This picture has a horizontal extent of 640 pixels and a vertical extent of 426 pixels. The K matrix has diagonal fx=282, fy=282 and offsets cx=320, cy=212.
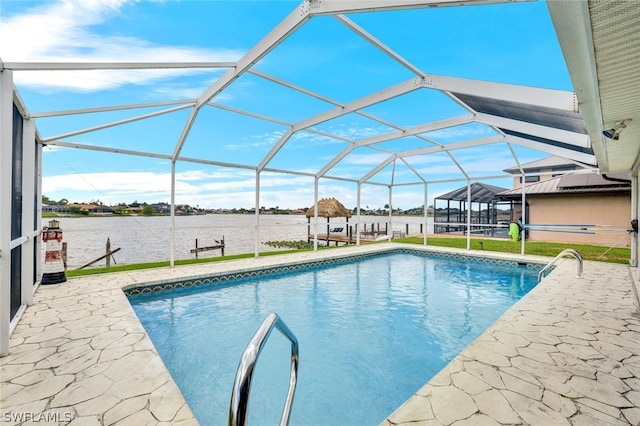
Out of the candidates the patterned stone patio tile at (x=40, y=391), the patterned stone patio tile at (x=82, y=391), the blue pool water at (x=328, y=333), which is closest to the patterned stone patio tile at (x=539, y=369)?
the blue pool water at (x=328, y=333)

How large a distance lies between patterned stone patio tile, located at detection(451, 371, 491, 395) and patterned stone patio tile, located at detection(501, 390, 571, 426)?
16 centimetres

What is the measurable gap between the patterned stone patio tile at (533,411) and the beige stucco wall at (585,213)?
12.6 meters

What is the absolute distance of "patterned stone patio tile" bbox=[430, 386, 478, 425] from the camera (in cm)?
205

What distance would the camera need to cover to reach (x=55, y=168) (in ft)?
19.7

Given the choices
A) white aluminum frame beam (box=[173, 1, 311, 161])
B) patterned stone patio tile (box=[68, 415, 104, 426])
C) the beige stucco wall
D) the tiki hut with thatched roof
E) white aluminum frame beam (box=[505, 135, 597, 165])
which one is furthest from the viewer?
the tiki hut with thatched roof

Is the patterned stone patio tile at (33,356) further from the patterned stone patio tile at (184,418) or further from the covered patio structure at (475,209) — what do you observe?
the covered patio structure at (475,209)

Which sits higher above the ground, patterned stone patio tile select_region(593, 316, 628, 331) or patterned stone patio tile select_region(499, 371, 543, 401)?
patterned stone patio tile select_region(593, 316, 628, 331)

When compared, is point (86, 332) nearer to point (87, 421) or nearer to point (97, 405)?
point (97, 405)

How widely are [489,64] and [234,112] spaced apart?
4845 millimetres

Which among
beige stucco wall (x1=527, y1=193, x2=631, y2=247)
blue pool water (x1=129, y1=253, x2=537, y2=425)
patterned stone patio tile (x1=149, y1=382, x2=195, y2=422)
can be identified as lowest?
blue pool water (x1=129, y1=253, x2=537, y2=425)

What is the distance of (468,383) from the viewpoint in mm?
2473

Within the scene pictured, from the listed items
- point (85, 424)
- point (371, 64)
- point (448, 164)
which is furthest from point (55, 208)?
point (448, 164)

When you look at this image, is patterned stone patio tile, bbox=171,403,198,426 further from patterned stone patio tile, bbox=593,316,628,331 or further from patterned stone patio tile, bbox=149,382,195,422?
patterned stone patio tile, bbox=593,316,628,331

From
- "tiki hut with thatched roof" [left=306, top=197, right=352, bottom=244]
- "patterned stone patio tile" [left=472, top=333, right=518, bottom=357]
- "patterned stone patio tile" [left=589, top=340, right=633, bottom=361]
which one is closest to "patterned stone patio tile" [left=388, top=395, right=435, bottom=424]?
"patterned stone patio tile" [left=472, top=333, right=518, bottom=357]
